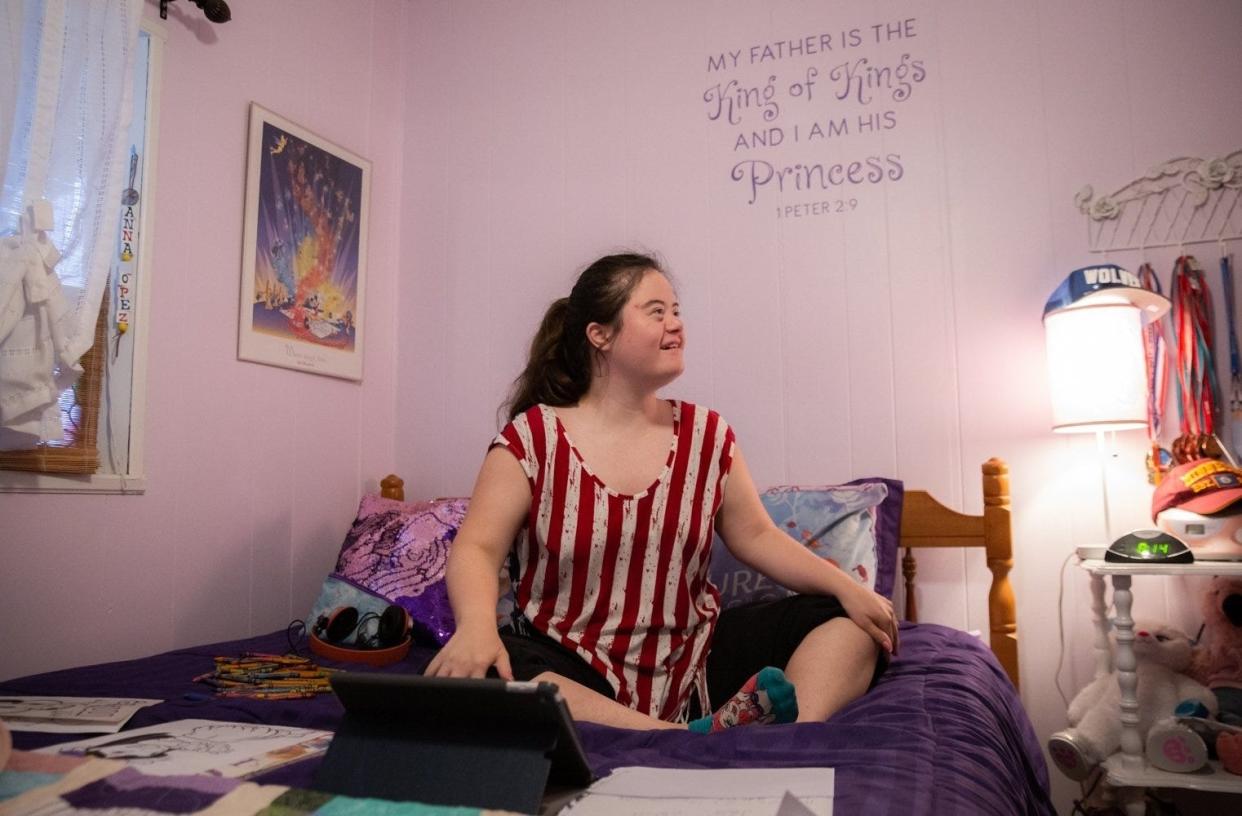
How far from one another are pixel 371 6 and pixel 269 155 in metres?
0.74

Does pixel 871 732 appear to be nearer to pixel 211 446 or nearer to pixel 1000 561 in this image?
pixel 1000 561

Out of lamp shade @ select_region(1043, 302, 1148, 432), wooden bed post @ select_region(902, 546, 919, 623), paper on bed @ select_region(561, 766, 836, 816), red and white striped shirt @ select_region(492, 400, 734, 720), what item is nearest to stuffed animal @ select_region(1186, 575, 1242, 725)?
lamp shade @ select_region(1043, 302, 1148, 432)

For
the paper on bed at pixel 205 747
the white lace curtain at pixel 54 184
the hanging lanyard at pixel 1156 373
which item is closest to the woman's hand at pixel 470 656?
the paper on bed at pixel 205 747

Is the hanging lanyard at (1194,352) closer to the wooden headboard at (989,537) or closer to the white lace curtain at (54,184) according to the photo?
the wooden headboard at (989,537)

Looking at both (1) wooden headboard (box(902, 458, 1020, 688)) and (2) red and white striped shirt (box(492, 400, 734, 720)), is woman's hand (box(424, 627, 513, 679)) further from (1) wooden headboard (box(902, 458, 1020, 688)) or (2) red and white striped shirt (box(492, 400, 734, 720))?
(1) wooden headboard (box(902, 458, 1020, 688))

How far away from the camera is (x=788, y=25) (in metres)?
2.31

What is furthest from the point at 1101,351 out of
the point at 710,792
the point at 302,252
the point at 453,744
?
the point at 302,252

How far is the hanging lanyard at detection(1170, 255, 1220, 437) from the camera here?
5.90 ft

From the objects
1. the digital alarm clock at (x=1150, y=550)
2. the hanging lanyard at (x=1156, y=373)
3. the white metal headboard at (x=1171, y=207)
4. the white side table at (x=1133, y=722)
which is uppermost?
the white metal headboard at (x=1171, y=207)

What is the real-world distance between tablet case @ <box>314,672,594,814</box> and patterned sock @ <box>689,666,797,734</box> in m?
0.31

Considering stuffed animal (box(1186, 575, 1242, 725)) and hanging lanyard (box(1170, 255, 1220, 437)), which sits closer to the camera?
stuffed animal (box(1186, 575, 1242, 725))

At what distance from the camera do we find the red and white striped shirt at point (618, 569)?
4.20 feet

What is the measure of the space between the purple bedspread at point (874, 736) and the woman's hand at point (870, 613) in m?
0.07

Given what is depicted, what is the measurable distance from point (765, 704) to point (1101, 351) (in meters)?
1.17
